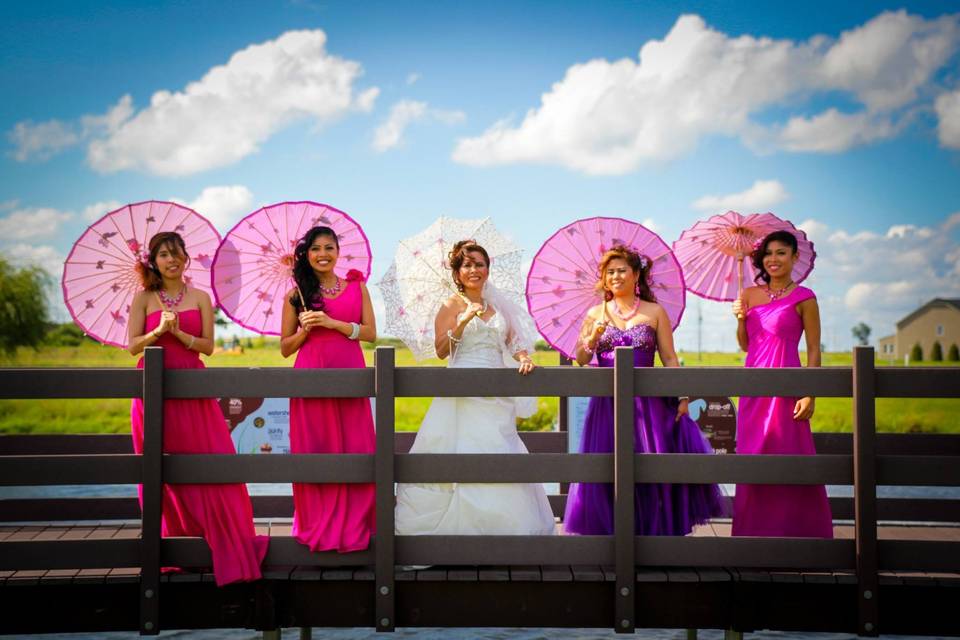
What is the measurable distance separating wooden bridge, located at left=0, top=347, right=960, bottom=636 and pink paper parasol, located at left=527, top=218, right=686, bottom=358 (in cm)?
111

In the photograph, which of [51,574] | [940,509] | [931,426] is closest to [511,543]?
[51,574]

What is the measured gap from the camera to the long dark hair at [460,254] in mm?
5848

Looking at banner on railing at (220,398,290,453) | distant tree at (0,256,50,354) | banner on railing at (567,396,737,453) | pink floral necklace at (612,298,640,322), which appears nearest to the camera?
pink floral necklace at (612,298,640,322)

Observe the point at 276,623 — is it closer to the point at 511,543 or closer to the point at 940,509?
the point at 511,543

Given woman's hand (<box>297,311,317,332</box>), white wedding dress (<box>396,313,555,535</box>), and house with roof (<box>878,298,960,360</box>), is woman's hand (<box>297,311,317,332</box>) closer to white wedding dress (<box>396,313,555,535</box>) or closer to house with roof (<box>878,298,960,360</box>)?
Result: white wedding dress (<box>396,313,555,535</box>)

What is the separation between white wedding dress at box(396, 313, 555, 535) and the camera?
5.51 metres

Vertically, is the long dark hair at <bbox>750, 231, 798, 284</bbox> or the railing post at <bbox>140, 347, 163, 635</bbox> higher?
the long dark hair at <bbox>750, 231, 798, 284</bbox>

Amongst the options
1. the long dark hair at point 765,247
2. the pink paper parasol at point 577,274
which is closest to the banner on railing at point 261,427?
the pink paper parasol at point 577,274

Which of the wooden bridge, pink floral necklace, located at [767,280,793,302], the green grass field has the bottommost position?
the green grass field

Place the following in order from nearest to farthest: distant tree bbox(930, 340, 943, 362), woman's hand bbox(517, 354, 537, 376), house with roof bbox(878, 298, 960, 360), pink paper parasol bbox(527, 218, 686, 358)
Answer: woman's hand bbox(517, 354, 537, 376) → pink paper parasol bbox(527, 218, 686, 358) → distant tree bbox(930, 340, 943, 362) → house with roof bbox(878, 298, 960, 360)

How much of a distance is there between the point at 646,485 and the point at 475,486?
965 millimetres

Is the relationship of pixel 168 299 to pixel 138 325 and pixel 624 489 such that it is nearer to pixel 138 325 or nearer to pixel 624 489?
pixel 138 325

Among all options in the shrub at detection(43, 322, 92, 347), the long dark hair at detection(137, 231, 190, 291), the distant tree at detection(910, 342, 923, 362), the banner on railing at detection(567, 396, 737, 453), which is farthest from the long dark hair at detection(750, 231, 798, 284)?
the distant tree at detection(910, 342, 923, 362)

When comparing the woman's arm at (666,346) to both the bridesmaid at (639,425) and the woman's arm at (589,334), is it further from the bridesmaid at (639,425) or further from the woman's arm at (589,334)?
the woman's arm at (589,334)
